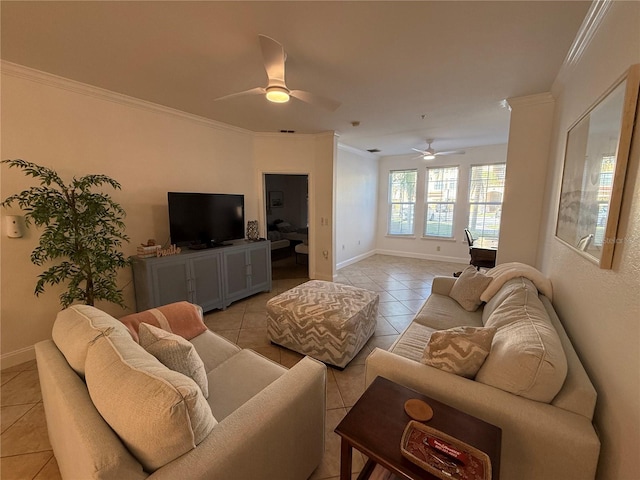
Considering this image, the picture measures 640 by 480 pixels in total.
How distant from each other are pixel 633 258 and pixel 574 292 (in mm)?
833

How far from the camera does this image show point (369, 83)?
2600 millimetres

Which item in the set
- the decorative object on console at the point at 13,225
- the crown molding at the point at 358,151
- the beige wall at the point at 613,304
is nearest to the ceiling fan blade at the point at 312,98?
the beige wall at the point at 613,304

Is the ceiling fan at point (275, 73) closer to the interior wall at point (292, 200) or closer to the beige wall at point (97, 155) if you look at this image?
the beige wall at point (97, 155)

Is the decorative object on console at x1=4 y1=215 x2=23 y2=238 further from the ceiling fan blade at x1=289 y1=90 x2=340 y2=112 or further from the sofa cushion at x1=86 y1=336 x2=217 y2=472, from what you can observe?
the ceiling fan blade at x1=289 y1=90 x2=340 y2=112

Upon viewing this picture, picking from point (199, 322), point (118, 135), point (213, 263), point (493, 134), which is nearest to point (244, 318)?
point (213, 263)

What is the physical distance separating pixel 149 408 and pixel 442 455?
97cm

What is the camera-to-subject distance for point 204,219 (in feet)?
11.3

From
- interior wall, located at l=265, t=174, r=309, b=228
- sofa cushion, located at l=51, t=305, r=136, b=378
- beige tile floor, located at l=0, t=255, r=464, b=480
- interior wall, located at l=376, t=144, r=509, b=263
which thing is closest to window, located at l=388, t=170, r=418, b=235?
interior wall, located at l=376, t=144, r=509, b=263

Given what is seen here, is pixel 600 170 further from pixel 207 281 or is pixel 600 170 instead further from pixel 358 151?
pixel 358 151

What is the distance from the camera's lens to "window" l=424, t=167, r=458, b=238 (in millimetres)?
6145

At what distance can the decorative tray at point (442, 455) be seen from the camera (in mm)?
846

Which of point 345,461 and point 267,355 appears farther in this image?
point 267,355

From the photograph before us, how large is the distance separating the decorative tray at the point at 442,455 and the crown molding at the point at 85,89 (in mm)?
3810

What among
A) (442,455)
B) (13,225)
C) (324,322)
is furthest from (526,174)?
(13,225)
